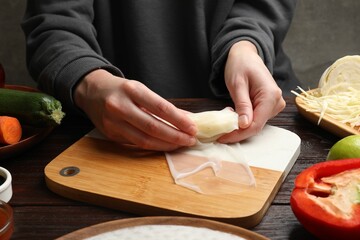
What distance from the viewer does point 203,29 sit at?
163 centimetres

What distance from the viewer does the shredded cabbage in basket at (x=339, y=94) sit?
1.27 m

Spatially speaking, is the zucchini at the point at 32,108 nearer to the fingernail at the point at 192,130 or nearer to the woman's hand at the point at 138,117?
the woman's hand at the point at 138,117

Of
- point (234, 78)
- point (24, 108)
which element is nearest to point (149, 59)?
point (234, 78)

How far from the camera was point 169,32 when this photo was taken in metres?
1.65

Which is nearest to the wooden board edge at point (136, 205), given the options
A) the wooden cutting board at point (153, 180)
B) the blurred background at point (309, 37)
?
the wooden cutting board at point (153, 180)

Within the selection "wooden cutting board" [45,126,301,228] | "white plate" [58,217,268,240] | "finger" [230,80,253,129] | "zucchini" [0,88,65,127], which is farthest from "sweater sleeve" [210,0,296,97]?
"white plate" [58,217,268,240]

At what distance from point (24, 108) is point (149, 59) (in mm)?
547

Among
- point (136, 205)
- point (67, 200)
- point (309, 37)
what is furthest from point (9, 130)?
point (309, 37)

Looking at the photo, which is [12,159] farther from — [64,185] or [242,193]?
[242,193]

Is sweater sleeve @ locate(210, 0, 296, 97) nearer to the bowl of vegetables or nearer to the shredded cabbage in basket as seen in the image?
the shredded cabbage in basket

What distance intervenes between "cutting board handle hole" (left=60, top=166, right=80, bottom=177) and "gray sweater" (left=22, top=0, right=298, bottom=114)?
0.43 m

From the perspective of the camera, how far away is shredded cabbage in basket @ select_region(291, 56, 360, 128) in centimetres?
Result: 127

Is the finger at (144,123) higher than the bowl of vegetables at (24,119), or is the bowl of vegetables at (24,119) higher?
the finger at (144,123)

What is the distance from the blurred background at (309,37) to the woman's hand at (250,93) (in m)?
1.11
